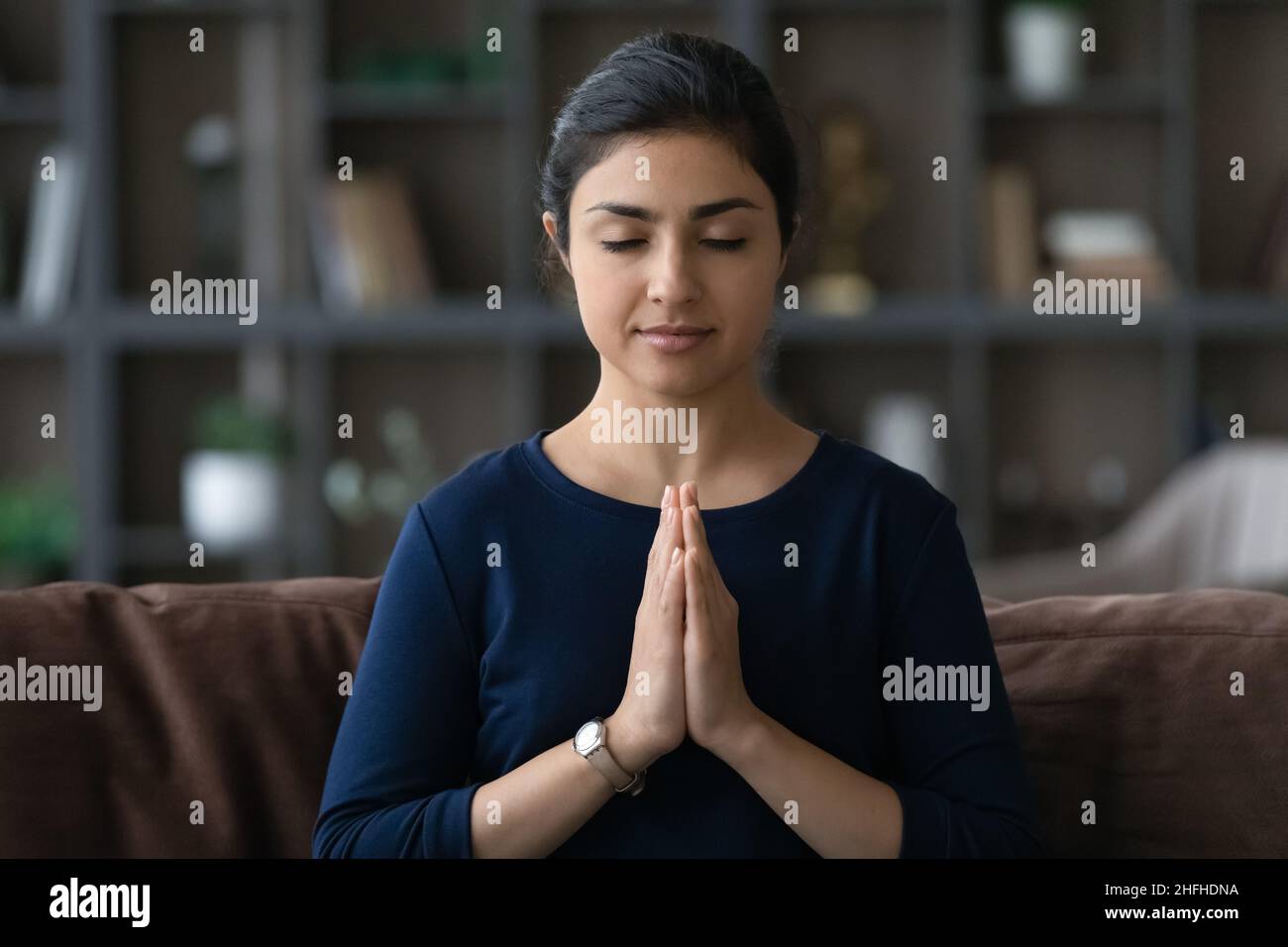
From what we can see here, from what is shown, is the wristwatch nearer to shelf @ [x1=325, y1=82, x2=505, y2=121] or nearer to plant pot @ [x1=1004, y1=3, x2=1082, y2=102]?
shelf @ [x1=325, y1=82, x2=505, y2=121]

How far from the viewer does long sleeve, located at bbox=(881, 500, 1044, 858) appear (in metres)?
1.08

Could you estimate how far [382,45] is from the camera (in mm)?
4012

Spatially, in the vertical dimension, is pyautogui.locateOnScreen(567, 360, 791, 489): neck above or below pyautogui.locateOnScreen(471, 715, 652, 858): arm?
above

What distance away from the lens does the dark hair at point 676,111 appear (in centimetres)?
108

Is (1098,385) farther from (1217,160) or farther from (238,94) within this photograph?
(238,94)

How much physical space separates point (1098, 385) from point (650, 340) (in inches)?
127

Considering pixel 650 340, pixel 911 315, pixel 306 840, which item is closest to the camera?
pixel 650 340

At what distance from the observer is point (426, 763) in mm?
1098

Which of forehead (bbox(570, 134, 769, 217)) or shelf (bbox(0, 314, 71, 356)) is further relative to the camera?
shelf (bbox(0, 314, 71, 356))

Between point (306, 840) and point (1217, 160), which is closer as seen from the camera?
point (306, 840)

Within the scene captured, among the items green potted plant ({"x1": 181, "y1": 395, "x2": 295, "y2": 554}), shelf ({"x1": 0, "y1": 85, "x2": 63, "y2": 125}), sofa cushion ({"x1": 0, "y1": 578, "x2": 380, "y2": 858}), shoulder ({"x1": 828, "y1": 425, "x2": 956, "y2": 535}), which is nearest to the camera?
shoulder ({"x1": 828, "y1": 425, "x2": 956, "y2": 535})

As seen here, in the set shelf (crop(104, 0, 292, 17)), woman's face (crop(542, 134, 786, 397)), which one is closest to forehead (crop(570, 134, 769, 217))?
woman's face (crop(542, 134, 786, 397))
